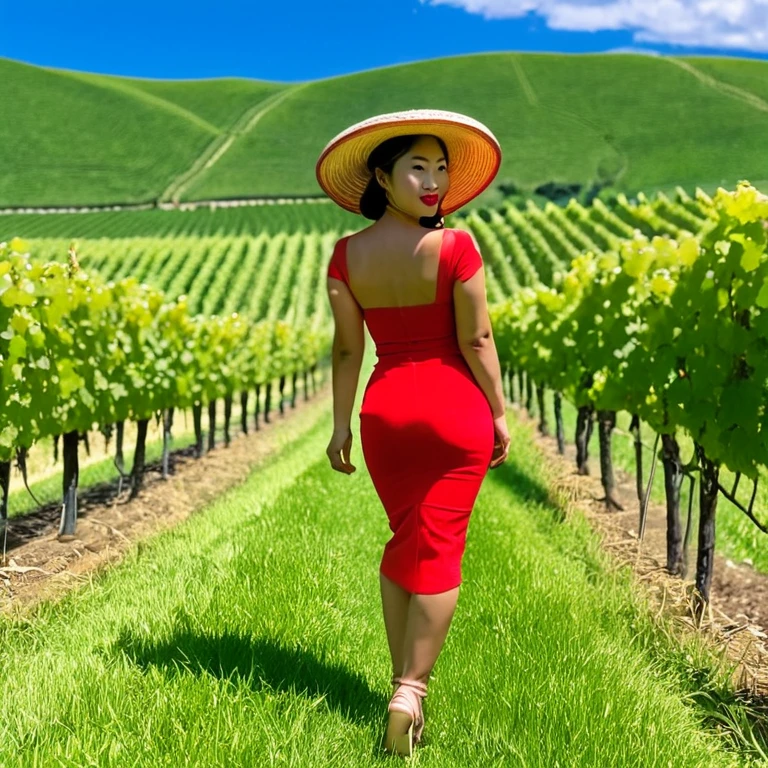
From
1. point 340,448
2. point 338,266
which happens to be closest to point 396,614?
point 340,448

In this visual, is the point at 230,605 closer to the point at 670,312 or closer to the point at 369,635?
the point at 369,635

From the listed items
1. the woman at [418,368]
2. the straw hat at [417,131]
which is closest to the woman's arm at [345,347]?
the woman at [418,368]

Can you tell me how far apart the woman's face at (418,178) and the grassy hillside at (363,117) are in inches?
3821

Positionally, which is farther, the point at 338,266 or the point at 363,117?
the point at 363,117

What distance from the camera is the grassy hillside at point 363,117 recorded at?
10050 cm

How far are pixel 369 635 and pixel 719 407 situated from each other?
2.02 meters

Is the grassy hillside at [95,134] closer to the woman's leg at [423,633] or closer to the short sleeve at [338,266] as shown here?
the short sleeve at [338,266]

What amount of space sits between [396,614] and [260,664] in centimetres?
47

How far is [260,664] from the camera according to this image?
2.73 metres

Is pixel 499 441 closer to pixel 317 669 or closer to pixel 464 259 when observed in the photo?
pixel 464 259

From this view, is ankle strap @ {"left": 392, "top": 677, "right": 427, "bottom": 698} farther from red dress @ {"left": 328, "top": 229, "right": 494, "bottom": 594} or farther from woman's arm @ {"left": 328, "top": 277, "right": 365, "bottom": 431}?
woman's arm @ {"left": 328, "top": 277, "right": 365, "bottom": 431}

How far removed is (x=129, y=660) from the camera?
9.05 feet

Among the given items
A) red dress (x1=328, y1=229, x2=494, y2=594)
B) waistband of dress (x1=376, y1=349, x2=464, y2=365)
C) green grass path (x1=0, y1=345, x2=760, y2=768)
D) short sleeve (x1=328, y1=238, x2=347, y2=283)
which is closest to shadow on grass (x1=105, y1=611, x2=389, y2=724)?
green grass path (x1=0, y1=345, x2=760, y2=768)

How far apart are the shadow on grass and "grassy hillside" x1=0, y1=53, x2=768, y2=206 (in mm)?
97476
